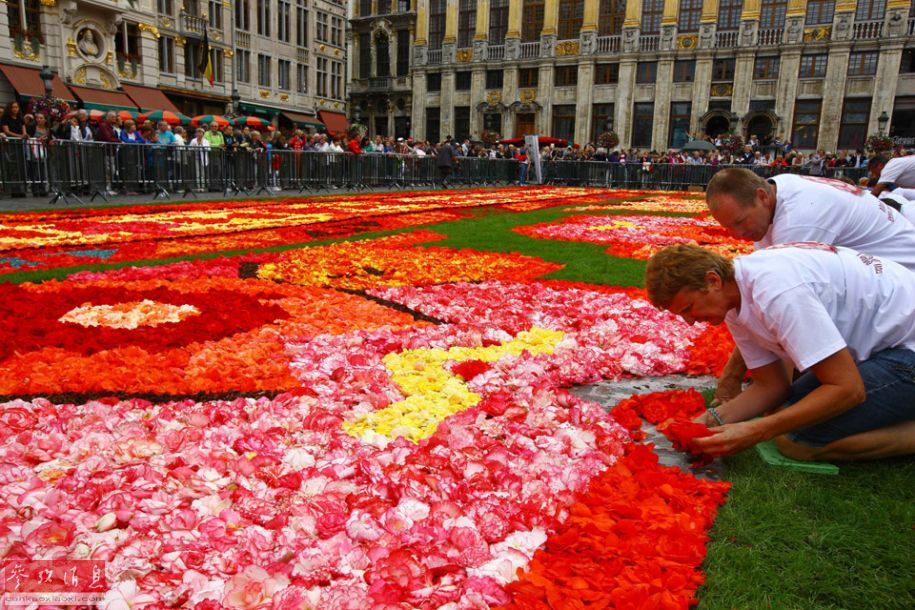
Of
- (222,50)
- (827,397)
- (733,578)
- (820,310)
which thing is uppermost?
(222,50)

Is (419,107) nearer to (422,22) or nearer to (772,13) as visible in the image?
Answer: (422,22)

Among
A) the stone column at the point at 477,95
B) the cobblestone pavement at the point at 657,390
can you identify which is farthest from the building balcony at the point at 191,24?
the cobblestone pavement at the point at 657,390

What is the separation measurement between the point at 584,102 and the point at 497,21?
9.53 metres

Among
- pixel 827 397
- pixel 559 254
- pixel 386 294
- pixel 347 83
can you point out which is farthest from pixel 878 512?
pixel 347 83

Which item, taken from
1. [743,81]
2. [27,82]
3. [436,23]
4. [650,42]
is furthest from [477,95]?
[27,82]

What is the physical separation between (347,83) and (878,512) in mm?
59440

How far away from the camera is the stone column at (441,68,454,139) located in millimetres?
51250

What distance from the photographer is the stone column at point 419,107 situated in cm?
5272

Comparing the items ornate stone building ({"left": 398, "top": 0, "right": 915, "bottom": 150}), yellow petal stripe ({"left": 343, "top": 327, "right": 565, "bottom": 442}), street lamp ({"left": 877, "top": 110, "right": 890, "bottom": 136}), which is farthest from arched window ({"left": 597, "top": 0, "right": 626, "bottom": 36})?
yellow petal stripe ({"left": 343, "top": 327, "right": 565, "bottom": 442})

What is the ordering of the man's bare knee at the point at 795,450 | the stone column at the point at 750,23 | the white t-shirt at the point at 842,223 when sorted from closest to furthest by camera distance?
the man's bare knee at the point at 795,450, the white t-shirt at the point at 842,223, the stone column at the point at 750,23

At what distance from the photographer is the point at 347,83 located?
57.9 meters

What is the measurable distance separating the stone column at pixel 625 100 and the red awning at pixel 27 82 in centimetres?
3052

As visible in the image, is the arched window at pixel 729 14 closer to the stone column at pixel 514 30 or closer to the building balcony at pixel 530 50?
the building balcony at pixel 530 50

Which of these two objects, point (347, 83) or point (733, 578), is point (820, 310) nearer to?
point (733, 578)
